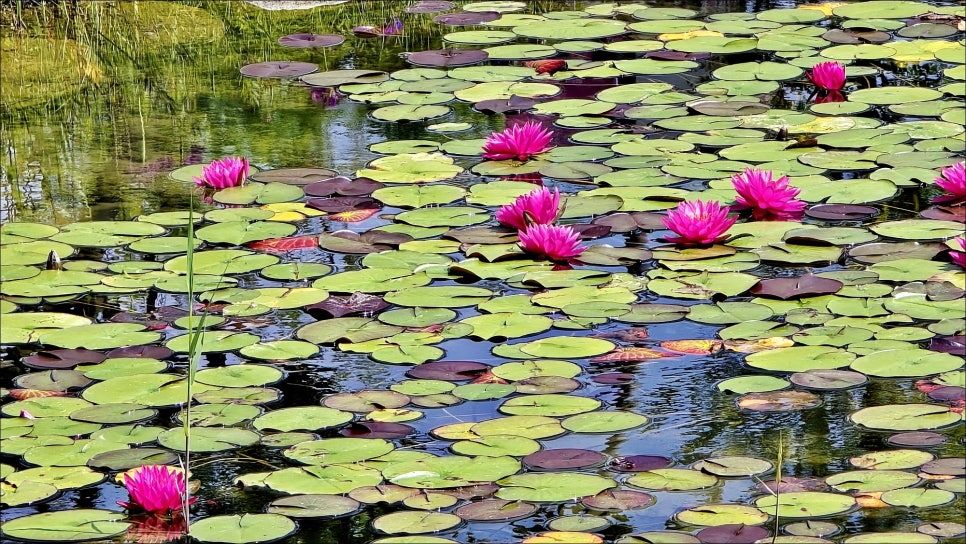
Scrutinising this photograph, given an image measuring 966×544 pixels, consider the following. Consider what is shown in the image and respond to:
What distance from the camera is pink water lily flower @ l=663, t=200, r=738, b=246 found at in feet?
12.7

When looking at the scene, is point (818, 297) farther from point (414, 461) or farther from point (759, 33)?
point (759, 33)

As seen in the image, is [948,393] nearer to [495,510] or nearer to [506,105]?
[495,510]

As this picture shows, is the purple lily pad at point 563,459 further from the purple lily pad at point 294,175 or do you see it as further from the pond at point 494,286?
the purple lily pad at point 294,175

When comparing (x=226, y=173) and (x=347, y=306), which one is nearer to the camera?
(x=347, y=306)

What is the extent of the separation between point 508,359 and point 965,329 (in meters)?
1.10

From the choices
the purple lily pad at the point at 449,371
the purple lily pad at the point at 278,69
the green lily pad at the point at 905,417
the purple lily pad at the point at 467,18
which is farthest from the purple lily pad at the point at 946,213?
the purple lily pad at the point at 467,18

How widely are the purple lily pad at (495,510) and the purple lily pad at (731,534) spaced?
13.1 inches

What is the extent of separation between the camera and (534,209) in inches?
157

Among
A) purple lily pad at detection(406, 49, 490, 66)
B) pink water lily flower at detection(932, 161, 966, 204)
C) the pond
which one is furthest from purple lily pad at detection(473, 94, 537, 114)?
pink water lily flower at detection(932, 161, 966, 204)

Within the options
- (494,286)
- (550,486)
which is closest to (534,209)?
(494,286)

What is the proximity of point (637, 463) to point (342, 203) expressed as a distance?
1982mm

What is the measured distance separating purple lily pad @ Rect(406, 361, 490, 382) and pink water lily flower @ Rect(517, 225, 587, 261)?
0.72 metres

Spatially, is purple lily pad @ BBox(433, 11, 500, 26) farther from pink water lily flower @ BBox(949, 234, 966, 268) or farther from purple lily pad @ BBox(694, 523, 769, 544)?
purple lily pad @ BBox(694, 523, 769, 544)

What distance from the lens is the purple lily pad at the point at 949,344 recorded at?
3.18 metres
